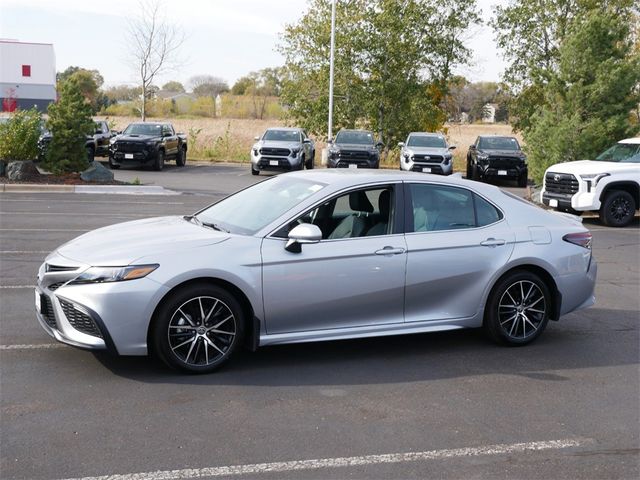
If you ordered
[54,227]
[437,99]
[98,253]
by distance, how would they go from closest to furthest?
[98,253]
[54,227]
[437,99]

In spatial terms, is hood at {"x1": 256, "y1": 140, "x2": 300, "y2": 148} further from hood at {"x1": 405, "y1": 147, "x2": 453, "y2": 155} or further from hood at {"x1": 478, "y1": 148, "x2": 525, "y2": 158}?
hood at {"x1": 478, "y1": 148, "x2": 525, "y2": 158}

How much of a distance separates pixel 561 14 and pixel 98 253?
3407 cm

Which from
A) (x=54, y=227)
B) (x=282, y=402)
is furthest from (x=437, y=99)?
(x=282, y=402)

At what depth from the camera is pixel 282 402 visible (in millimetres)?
5441

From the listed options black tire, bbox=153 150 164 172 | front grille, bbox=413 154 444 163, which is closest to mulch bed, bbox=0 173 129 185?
black tire, bbox=153 150 164 172

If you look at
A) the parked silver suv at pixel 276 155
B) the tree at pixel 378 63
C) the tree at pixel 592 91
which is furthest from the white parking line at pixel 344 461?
the tree at pixel 378 63

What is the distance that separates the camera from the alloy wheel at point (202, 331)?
5.84 meters

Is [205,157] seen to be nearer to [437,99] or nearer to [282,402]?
[437,99]

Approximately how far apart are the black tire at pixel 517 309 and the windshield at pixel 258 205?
1796 mm

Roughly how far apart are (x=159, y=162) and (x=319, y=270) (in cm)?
2349

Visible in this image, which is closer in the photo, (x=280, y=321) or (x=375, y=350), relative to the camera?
(x=280, y=321)

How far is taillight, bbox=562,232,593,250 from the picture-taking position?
7157 millimetres

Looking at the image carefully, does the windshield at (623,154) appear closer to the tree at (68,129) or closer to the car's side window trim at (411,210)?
the car's side window trim at (411,210)

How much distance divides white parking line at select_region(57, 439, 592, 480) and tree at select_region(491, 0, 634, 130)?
32.6 meters
